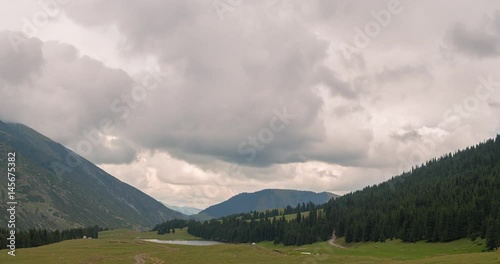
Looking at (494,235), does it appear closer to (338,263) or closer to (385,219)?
(338,263)

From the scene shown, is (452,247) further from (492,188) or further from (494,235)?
(492,188)

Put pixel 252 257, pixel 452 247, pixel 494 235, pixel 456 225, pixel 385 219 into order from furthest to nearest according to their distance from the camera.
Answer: pixel 385 219 → pixel 456 225 → pixel 452 247 → pixel 494 235 → pixel 252 257

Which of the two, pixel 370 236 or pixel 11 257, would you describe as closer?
pixel 11 257

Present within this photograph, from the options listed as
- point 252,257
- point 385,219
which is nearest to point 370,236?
point 385,219

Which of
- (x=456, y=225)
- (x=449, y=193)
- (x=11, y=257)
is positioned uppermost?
(x=449, y=193)

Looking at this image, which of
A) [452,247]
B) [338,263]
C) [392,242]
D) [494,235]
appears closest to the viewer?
[338,263]

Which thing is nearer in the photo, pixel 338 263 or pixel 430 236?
pixel 338 263

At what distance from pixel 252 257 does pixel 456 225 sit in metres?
73.8

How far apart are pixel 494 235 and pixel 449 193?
76517mm

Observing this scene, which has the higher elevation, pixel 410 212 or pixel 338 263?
pixel 410 212

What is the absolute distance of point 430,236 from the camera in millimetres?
139375

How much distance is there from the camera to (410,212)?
158 metres

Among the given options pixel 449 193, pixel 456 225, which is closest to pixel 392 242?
pixel 456 225

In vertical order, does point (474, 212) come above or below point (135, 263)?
above
